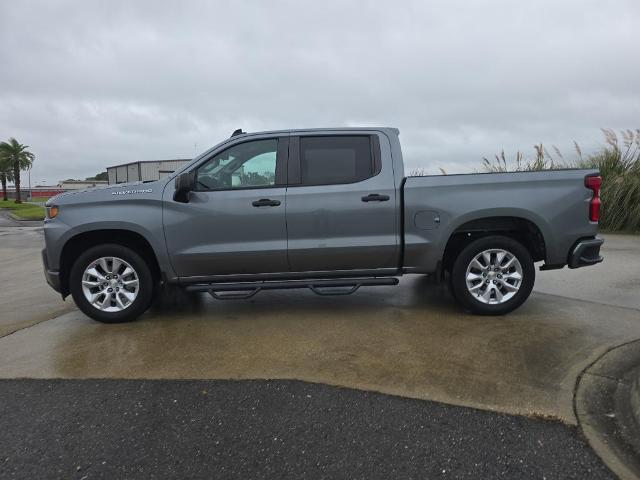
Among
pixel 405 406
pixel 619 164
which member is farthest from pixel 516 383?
pixel 619 164

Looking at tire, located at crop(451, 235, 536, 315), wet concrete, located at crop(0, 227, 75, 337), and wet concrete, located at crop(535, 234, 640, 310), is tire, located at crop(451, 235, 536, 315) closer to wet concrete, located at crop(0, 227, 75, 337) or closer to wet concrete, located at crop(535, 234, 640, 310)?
wet concrete, located at crop(535, 234, 640, 310)

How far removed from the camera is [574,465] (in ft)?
8.53

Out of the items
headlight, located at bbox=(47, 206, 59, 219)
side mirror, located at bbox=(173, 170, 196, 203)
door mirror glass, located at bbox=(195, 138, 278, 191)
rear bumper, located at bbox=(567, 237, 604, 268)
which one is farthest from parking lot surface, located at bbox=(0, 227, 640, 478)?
door mirror glass, located at bbox=(195, 138, 278, 191)

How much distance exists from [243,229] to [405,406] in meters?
2.48

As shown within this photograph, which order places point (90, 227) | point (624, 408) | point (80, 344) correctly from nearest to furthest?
point (624, 408) → point (80, 344) → point (90, 227)

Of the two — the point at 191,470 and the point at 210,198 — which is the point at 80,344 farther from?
the point at 191,470

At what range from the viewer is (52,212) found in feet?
16.6

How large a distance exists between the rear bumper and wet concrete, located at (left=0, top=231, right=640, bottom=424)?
557mm

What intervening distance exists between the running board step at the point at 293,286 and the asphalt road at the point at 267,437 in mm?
1479

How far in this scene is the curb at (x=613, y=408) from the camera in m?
2.67

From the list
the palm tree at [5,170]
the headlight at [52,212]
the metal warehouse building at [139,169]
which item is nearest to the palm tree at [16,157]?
the palm tree at [5,170]

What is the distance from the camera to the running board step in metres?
5.02

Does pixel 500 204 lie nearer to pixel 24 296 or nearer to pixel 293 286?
pixel 293 286

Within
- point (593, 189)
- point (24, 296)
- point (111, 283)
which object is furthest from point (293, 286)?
point (24, 296)
